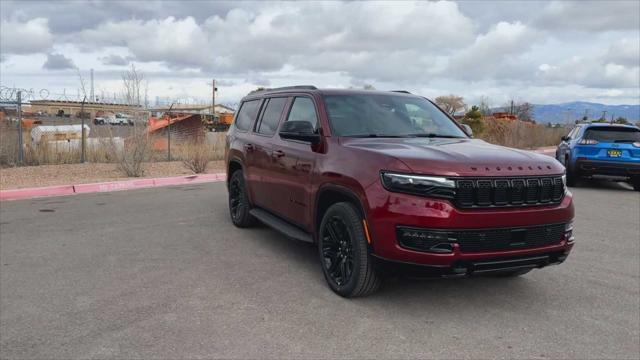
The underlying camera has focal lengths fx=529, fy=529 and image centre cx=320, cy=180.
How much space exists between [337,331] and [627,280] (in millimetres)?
3195

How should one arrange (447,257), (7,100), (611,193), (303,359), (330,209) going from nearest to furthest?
(303,359) → (447,257) → (330,209) → (611,193) → (7,100)

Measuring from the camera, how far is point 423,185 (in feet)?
12.6

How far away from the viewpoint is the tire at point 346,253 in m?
4.23

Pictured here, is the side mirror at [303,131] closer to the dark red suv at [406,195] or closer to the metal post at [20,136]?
the dark red suv at [406,195]

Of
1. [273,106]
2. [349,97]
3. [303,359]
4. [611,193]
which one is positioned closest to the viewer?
[303,359]

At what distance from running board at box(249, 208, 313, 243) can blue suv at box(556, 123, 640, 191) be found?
29.2 feet

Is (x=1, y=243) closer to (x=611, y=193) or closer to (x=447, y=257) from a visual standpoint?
(x=447, y=257)

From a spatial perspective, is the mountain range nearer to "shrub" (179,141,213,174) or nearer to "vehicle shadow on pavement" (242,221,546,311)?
"shrub" (179,141,213,174)

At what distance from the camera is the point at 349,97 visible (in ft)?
17.9

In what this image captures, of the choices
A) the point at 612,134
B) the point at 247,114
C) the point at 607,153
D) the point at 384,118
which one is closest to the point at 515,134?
the point at 612,134

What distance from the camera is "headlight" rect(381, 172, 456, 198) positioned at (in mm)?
3816

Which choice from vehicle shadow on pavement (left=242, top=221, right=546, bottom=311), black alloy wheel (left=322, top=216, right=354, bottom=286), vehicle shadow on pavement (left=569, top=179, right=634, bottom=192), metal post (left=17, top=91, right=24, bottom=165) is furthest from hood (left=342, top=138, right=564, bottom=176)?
metal post (left=17, top=91, right=24, bottom=165)

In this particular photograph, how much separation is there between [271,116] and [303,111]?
861 millimetres

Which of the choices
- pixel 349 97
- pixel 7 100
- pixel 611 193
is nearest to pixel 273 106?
pixel 349 97
